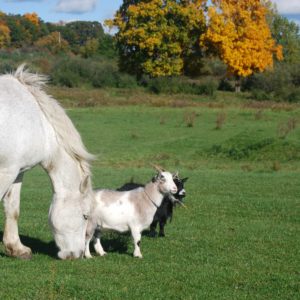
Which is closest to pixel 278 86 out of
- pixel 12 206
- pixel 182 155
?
pixel 182 155

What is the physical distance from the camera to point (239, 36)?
5006 centimetres

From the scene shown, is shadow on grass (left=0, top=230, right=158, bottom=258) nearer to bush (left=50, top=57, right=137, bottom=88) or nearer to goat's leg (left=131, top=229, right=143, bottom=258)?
goat's leg (left=131, top=229, right=143, bottom=258)

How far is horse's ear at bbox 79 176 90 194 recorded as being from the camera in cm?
832

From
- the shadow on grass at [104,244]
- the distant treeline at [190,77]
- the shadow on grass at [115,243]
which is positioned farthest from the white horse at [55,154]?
the distant treeline at [190,77]

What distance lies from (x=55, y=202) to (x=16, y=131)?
114 centimetres

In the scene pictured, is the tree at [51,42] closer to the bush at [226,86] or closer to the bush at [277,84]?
the bush at [226,86]

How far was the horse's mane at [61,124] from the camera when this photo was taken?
26.9 feet

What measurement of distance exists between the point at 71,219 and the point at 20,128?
1383 millimetres

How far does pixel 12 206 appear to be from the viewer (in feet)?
28.6

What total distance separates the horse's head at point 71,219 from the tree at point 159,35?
43.2 m

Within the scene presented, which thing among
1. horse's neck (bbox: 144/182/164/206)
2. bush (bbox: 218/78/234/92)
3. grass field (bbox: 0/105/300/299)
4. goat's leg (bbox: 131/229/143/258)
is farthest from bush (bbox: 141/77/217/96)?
goat's leg (bbox: 131/229/143/258)

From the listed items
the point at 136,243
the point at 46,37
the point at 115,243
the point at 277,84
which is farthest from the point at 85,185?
the point at 46,37

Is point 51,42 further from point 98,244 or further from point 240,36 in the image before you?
point 98,244

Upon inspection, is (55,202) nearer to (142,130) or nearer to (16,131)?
(16,131)
